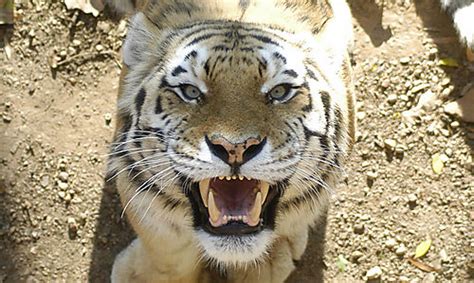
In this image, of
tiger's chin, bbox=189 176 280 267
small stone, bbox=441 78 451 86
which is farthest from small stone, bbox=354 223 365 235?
tiger's chin, bbox=189 176 280 267

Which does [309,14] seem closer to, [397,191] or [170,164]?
[170,164]

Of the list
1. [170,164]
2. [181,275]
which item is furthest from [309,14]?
[181,275]

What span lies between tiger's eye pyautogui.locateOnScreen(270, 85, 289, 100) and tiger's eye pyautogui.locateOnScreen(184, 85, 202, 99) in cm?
18

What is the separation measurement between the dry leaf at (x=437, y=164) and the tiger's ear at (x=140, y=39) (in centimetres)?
133

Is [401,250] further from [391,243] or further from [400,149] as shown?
[400,149]

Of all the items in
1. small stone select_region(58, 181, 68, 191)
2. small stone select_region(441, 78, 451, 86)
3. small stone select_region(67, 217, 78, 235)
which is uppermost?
small stone select_region(441, 78, 451, 86)

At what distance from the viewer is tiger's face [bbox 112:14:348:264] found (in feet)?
6.97

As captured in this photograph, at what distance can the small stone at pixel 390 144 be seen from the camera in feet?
10.8

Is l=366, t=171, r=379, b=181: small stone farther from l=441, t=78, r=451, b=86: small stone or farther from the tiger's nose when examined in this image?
the tiger's nose

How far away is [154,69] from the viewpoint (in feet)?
7.82

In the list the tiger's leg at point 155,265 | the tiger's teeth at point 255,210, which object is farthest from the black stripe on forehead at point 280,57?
the tiger's leg at point 155,265


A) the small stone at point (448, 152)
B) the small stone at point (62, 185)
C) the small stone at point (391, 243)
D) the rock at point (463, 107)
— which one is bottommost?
the small stone at point (391, 243)

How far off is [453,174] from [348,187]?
400mm

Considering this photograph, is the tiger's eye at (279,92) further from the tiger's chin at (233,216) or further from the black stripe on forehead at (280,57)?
the tiger's chin at (233,216)
